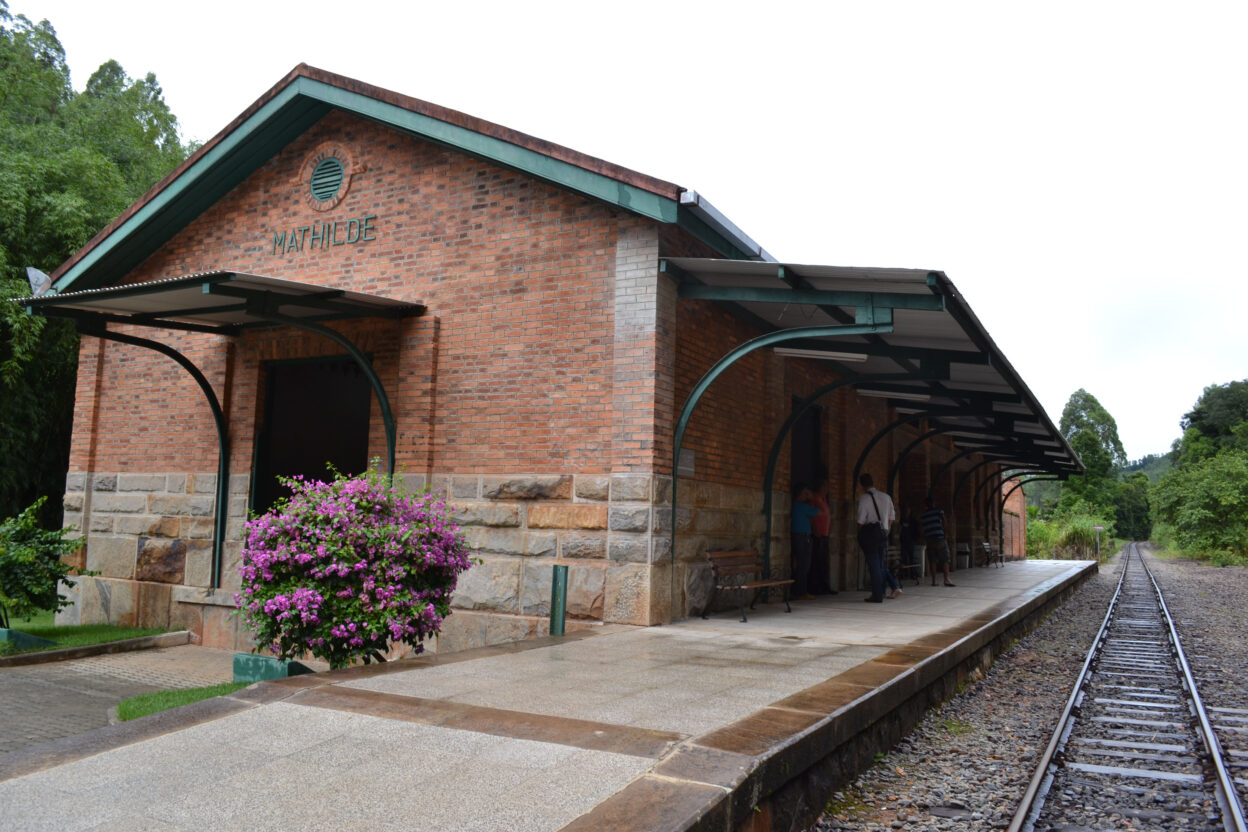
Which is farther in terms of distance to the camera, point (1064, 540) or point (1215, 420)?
point (1215, 420)

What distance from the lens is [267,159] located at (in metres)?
11.9

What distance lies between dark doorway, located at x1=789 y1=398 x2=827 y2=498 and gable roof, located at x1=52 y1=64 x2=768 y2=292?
153 inches

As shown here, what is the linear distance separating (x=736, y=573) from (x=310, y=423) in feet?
22.6

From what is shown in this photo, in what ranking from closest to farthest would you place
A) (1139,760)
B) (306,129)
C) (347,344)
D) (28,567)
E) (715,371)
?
1. (1139,760)
2. (715,371)
3. (347,344)
4. (28,567)
5. (306,129)

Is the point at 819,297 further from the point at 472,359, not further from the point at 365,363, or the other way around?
the point at 365,363

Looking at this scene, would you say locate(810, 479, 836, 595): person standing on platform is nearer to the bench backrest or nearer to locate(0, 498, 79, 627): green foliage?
the bench backrest

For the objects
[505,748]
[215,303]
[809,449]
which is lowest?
[505,748]

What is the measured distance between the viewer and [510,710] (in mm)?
4852

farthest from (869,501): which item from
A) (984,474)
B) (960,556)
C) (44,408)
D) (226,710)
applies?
(984,474)

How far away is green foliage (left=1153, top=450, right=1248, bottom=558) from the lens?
37.8 meters

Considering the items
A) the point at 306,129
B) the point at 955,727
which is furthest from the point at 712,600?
the point at 306,129

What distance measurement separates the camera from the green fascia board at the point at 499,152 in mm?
8711

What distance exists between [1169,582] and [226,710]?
28.0m

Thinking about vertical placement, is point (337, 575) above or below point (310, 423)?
below
